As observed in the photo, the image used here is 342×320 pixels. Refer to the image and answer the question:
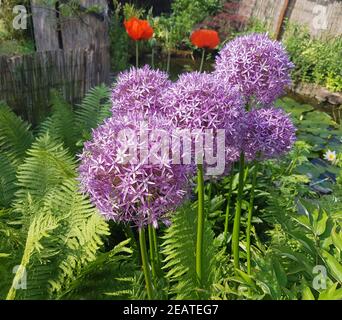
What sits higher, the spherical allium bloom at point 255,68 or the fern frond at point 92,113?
the spherical allium bloom at point 255,68

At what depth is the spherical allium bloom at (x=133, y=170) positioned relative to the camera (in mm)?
1283

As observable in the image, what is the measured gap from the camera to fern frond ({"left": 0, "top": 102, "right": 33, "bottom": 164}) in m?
2.89

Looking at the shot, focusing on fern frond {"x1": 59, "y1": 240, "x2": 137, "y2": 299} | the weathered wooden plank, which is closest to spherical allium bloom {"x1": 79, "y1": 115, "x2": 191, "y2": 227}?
fern frond {"x1": 59, "y1": 240, "x2": 137, "y2": 299}

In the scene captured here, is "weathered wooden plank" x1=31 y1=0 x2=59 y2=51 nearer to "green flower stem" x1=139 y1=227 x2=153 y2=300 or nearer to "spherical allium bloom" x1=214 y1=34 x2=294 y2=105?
"spherical allium bloom" x1=214 y1=34 x2=294 y2=105

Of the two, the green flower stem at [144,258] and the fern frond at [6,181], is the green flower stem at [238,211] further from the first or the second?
the fern frond at [6,181]

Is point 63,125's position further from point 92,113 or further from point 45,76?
point 45,76

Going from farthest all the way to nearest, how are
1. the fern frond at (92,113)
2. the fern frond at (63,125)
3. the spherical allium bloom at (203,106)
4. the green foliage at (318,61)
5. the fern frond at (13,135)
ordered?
1. the green foliage at (318,61)
2. the fern frond at (92,113)
3. the fern frond at (63,125)
4. the fern frond at (13,135)
5. the spherical allium bloom at (203,106)

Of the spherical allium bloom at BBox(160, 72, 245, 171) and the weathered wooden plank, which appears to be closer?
the spherical allium bloom at BBox(160, 72, 245, 171)

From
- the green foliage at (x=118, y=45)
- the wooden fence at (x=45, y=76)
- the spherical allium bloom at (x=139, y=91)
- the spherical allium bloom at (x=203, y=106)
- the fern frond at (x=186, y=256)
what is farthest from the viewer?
the green foliage at (x=118, y=45)

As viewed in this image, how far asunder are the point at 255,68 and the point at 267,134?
311 millimetres

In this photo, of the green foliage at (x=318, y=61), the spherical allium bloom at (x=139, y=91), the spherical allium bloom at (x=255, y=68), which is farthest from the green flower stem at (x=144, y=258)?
the green foliage at (x=318, y=61)

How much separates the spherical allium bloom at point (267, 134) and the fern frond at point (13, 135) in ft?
6.03

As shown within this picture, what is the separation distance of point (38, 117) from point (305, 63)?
548 cm

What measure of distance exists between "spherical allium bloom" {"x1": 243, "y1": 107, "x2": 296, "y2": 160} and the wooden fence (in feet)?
7.60
